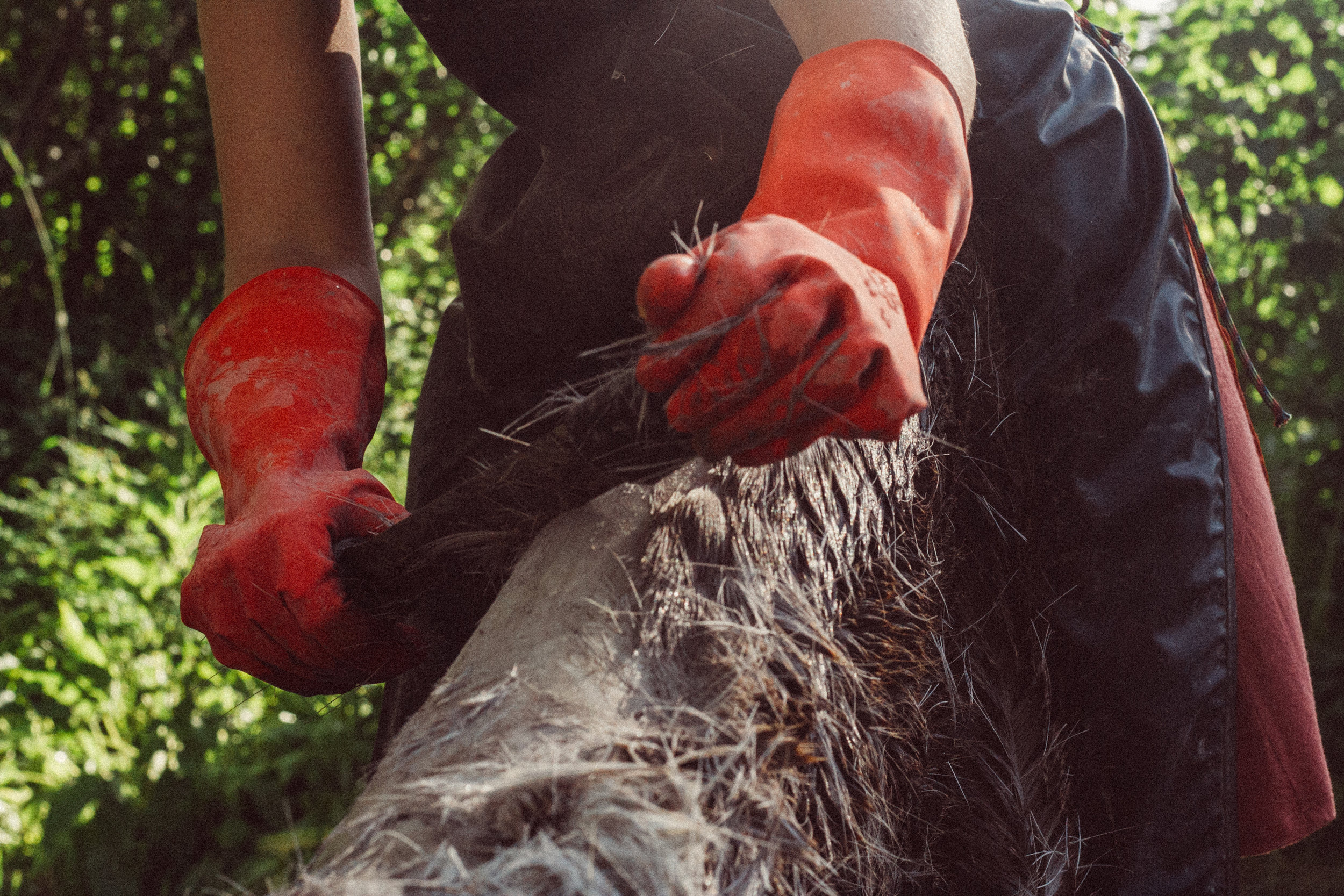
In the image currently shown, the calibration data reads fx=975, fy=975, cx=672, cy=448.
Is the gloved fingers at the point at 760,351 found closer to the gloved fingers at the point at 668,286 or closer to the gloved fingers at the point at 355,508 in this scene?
the gloved fingers at the point at 668,286

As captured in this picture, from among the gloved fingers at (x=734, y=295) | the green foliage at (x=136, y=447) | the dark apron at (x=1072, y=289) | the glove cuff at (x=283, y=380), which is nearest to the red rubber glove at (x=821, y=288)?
the gloved fingers at (x=734, y=295)

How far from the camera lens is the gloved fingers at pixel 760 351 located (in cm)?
60

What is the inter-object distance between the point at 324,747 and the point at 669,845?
7.68 ft

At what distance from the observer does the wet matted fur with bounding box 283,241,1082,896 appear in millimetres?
555

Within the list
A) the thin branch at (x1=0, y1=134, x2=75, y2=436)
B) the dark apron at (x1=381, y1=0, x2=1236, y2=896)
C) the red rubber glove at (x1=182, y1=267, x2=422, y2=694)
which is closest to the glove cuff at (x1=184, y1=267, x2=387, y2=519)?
the red rubber glove at (x1=182, y1=267, x2=422, y2=694)

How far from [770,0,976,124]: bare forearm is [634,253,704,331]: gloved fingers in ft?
1.05

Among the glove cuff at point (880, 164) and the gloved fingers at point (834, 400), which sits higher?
the glove cuff at point (880, 164)

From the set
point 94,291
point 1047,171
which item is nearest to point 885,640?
point 1047,171

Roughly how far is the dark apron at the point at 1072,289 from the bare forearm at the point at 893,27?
155mm

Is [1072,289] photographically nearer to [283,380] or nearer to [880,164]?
[880,164]

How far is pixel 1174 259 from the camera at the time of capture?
1061 mm

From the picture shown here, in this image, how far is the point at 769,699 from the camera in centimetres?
68

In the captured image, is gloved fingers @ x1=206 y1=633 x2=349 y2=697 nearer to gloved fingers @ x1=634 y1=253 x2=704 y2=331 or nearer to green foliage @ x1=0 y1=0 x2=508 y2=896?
green foliage @ x1=0 y1=0 x2=508 y2=896

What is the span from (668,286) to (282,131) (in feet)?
2.94
